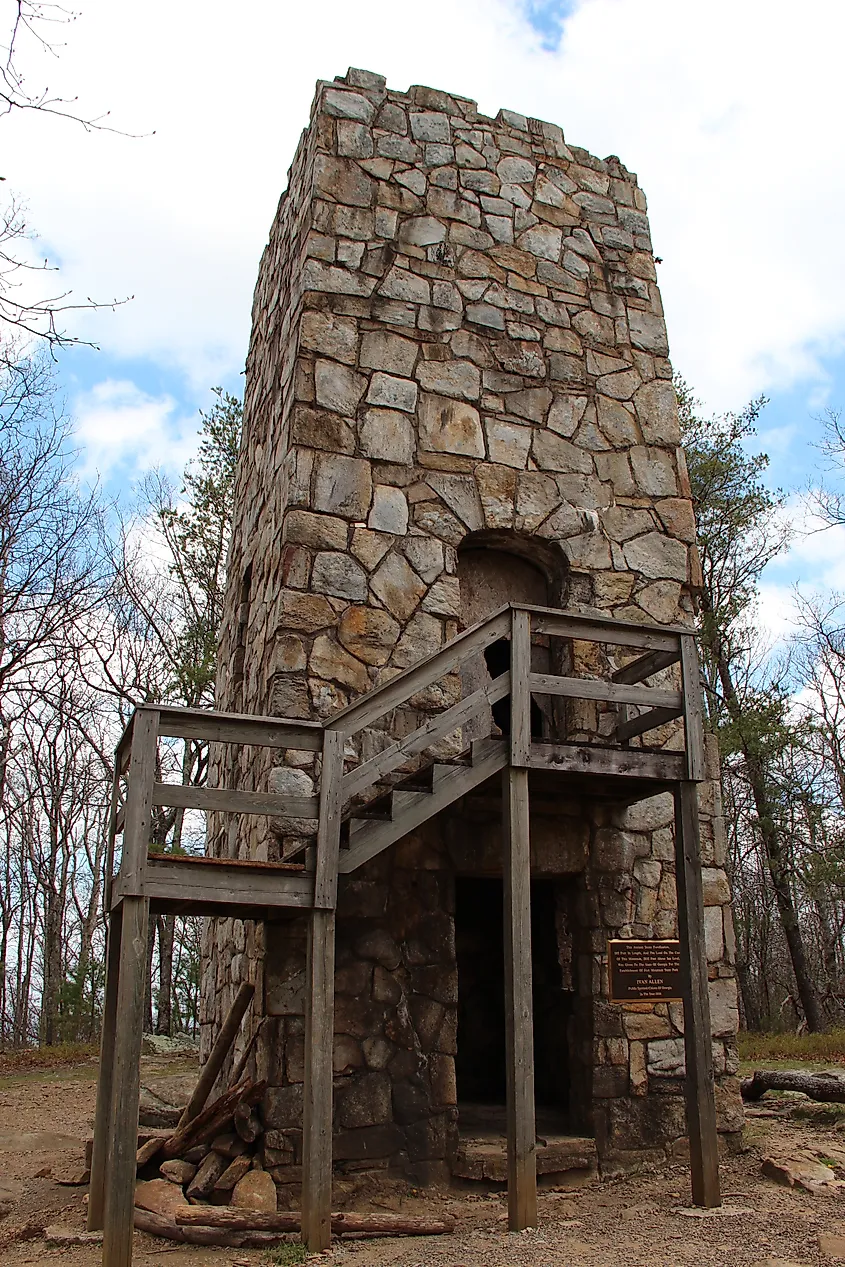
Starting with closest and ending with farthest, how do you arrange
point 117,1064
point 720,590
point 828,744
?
point 117,1064, point 720,590, point 828,744

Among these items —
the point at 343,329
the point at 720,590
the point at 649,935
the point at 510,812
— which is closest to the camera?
the point at 510,812

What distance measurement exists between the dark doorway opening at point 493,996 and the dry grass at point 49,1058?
6.66 meters

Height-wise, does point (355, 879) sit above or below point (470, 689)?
below

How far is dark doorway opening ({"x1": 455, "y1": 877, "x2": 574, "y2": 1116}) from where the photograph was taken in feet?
26.2

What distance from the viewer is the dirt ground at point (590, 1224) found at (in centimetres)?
506

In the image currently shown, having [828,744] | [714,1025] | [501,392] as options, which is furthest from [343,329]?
[828,744]

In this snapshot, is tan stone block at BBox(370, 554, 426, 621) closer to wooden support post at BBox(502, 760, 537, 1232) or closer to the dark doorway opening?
wooden support post at BBox(502, 760, 537, 1232)

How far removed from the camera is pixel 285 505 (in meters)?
7.39

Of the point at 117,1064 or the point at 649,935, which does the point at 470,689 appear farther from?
the point at 117,1064

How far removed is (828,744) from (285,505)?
1644 cm

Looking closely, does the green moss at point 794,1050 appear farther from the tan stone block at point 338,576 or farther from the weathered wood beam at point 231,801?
the weathered wood beam at point 231,801

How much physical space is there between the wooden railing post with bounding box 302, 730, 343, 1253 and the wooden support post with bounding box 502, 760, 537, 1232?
3.24ft

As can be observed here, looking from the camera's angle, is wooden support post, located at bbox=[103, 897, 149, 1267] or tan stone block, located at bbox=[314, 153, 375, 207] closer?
wooden support post, located at bbox=[103, 897, 149, 1267]

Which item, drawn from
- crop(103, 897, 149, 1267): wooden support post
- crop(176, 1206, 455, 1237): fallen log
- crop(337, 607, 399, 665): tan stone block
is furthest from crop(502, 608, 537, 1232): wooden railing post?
crop(103, 897, 149, 1267): wooden support post
